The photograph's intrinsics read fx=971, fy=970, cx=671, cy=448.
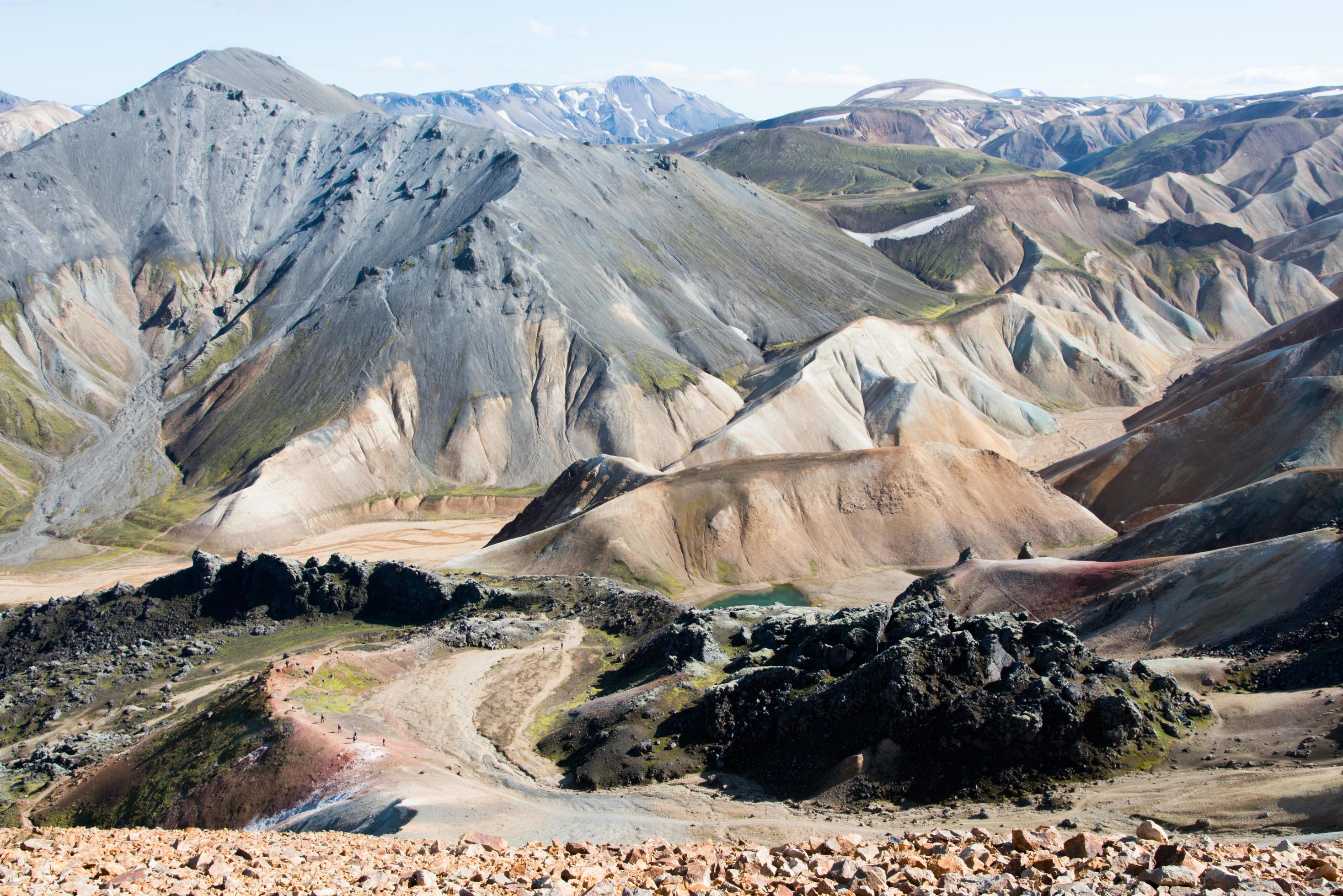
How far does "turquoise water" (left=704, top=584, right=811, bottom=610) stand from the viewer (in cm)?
6066

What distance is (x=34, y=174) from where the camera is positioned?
13175cm

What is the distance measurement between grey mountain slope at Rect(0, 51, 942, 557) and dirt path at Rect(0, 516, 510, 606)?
399 centimetres

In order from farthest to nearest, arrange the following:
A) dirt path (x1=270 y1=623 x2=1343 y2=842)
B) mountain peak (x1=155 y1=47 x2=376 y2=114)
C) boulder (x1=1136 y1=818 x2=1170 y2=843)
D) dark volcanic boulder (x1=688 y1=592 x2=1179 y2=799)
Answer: mountain peak (x1=155 y1=47 x2=376 y2=114) < dark volcanic boulder (x1=688 y1=592 x2=1179 y2=799) < dirt path (x1=270 y1=623 x2=1343 y2=842) < boulder (x1=1136 y1=818 x2=1170 y2=843)

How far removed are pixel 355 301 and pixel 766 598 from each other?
67.6 meters

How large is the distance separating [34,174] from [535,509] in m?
103

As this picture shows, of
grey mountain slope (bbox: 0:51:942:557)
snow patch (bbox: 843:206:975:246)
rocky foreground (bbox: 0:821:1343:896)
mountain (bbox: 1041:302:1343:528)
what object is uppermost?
snow patch (bbox: 843:206:975:246)

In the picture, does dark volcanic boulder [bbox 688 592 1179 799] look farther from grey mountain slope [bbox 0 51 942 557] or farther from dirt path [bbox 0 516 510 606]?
grey mountain slope [bbox 0 51 942 557]

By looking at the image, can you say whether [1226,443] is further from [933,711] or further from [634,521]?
[933,711]

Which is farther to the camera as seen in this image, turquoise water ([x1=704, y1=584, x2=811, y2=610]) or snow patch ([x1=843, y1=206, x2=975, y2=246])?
snow patch ([x1=843, y1=206, x2=975, y2=246])

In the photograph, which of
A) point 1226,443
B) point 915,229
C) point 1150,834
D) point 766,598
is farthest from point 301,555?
point 915,229

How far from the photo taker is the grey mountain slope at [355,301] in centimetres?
9719

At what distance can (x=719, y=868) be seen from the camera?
17.4 meters

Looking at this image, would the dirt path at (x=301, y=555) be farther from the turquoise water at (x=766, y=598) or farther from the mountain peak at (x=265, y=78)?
the mountain peak at (x=265, y=78)

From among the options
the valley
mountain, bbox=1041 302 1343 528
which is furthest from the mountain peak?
mountain, bbox=1041 302 1343 528
